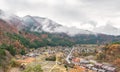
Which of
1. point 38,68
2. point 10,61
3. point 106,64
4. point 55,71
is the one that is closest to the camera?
point 38,68

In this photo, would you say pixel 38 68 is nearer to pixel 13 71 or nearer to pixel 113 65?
pixel 13 71

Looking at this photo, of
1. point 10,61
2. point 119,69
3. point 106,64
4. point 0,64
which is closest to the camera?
point 0,64

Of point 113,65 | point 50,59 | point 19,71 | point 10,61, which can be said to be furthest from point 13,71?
point 113,65

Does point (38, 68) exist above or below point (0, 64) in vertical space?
above

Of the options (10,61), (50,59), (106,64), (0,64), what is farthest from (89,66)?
(0,64)

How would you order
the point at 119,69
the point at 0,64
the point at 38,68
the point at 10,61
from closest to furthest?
the point at 38,68, the point at 0,64, the point at 10,61, the point at 119,69

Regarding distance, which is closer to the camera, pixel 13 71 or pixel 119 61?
pixel 13 71

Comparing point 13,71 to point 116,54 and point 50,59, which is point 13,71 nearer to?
point 50,59

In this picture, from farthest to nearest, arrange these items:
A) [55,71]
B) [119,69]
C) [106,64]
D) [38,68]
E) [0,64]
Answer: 1. [106,64]
2. [119,69]
3. [0,64]
4. [55,71]
5. [38,68]

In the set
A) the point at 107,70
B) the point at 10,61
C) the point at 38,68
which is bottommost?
the point at 107,70
